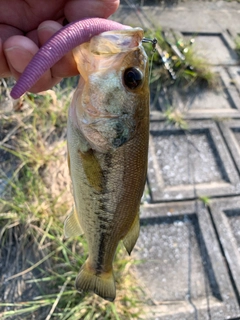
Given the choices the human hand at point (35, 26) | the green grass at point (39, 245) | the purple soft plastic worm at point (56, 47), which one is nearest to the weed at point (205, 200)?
the green grass at point (39, 245)

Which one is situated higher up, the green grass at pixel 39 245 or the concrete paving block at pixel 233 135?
the concrete paving block at pixel 233 135

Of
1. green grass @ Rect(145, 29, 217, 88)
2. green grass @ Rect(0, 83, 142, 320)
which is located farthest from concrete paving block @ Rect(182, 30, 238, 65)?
green grass @ Rect(0, 83, 142, 320)

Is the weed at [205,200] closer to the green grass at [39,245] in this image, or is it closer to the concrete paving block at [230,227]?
the concrete paving block at [230,227]

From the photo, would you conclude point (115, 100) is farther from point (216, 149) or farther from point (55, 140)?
point (216, 149)

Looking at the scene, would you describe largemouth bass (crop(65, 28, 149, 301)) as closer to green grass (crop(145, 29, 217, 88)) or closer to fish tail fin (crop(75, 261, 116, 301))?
fish tail fin (crop(75, 261, 116, 301))

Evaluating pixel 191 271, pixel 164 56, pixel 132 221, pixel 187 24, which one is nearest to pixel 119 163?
pixel 132 221

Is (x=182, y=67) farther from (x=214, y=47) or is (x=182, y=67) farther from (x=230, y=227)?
(x=230, y=227)

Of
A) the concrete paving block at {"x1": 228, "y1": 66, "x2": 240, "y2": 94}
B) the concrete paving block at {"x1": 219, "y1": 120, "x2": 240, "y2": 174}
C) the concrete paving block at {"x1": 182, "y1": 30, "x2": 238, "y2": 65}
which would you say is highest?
the concrete paving block at {"x1": 182, "y1": 30, "x2": 238, "y2": 65}

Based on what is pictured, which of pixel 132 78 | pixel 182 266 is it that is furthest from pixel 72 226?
pixel 182 266
